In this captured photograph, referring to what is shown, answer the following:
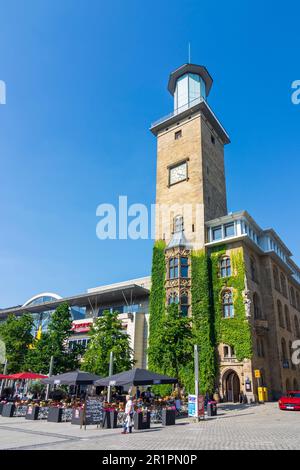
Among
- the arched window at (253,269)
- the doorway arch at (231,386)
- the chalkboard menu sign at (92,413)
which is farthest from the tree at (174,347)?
the arched window at (253,269)

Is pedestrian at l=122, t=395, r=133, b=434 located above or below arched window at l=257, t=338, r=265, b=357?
below

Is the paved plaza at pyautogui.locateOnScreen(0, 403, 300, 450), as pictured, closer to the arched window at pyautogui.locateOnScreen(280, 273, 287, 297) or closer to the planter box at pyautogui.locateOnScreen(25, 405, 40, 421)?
the planter box at pyautogui.locateOnScreen(25, 405, 40, 421)

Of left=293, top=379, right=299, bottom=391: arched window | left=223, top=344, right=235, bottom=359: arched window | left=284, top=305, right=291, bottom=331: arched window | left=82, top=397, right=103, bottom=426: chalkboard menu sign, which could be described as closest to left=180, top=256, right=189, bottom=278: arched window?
left=223, top=344, right=235, bottom=359: arched window

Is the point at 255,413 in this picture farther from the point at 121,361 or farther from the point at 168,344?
the point at 121,361

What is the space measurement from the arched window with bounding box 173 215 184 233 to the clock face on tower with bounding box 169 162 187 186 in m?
5.21

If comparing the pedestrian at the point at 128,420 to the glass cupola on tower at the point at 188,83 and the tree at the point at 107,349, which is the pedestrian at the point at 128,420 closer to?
the tree at the point at 107,349

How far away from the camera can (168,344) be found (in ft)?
94.0

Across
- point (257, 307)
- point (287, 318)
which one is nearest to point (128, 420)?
point (257, 307)

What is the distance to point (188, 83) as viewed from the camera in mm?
54188

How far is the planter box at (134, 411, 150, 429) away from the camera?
1789 centimetres

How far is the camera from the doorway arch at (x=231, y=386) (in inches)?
1390

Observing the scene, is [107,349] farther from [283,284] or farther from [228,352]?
[283,284]

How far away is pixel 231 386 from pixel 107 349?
1321 cm
